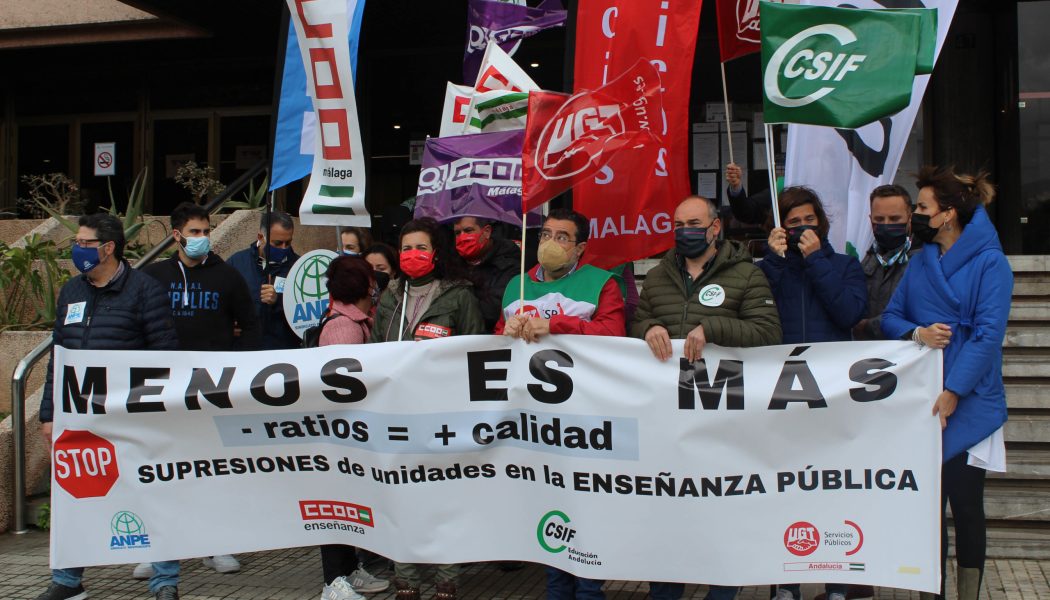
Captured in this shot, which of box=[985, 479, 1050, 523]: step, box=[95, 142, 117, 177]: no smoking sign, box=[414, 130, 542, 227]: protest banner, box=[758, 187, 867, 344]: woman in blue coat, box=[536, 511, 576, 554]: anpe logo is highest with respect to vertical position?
box=[95, 142, 117, 177]: no smoking sign

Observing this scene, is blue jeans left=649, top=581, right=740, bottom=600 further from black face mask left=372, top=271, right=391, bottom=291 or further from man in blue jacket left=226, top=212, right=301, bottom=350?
man in blue jacket left=226, top=212, right=301, bottom=350

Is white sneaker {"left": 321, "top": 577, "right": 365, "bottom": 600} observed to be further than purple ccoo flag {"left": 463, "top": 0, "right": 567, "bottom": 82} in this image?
No

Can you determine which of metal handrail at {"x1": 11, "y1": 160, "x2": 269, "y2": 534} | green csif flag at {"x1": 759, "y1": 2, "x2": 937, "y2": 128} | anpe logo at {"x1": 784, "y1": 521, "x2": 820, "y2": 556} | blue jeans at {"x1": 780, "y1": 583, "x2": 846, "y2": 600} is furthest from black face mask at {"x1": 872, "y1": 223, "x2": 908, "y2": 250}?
metal handrail at {"x1": 11, "y1": 160, "x2": 269, "y2": 534}

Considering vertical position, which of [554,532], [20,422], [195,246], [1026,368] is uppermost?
[195,246]

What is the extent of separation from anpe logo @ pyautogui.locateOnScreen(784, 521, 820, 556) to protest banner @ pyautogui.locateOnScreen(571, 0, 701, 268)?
72.6 inches

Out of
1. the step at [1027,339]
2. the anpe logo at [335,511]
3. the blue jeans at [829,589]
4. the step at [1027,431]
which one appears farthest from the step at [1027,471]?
the anpe logo at [335,511]

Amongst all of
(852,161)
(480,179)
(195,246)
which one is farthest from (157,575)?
(852,161)

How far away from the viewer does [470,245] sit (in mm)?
5590

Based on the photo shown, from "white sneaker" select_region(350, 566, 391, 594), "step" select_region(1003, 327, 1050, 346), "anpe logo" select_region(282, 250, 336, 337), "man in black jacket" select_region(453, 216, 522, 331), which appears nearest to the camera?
"white sneaker" select_region(350, 566, 391, 594)

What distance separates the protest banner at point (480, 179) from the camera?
5875 mm

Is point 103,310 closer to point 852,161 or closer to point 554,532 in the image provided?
point 554,532

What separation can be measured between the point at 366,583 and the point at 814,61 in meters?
3.64

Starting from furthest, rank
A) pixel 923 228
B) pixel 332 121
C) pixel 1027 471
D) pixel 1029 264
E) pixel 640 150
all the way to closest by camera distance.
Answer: pixel 1029 264, pixel 332 121, pixel 1027 471, pixel 640 150, pixel 923 228

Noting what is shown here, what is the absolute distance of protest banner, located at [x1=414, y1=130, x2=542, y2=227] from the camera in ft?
19.3
